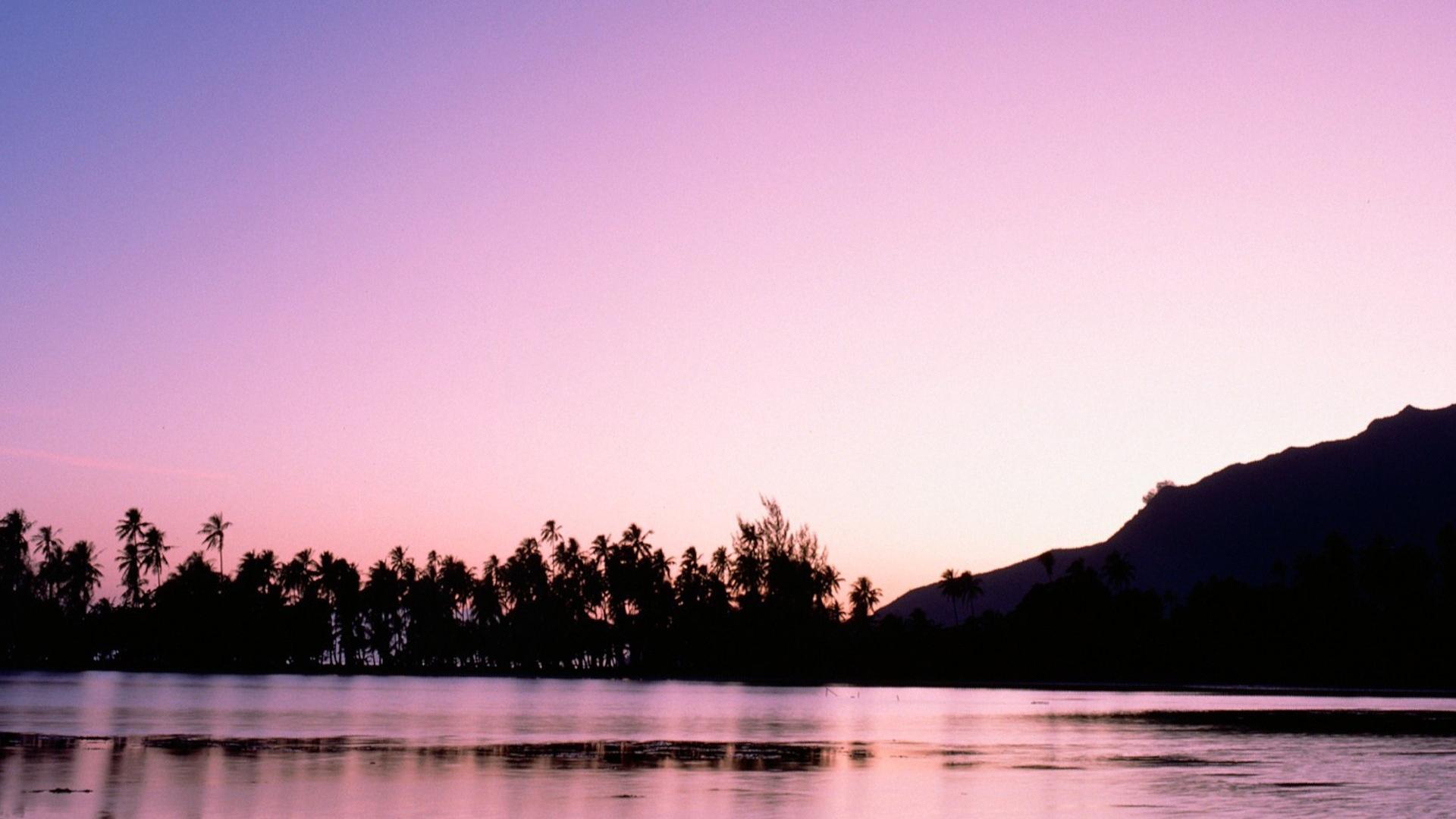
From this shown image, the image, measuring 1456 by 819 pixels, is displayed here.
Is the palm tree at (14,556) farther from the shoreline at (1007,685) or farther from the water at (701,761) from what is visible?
the water at (701,761)

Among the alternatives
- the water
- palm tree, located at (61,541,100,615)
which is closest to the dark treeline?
palm tree, located at (61,541,100,615)

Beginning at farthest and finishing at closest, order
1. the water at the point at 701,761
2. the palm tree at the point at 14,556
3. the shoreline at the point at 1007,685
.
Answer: the palm tree at the point at 14,556
the shoreline at the point at 1007,685
the water at the point at 701,761

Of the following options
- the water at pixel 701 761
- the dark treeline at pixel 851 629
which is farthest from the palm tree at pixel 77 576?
the water at pixel 701 761

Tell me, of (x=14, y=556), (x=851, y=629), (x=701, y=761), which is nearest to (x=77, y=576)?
(x=14, y=556)

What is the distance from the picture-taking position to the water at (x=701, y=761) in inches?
1085

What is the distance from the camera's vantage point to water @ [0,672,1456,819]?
1085 inches

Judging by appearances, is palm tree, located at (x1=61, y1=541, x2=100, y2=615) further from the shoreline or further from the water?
the water

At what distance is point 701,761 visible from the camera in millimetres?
39062

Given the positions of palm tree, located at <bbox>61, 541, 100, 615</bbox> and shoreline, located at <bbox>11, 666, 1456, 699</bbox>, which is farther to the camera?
palm tree, located at <bbox>61, 541, 100, 615</bbox>

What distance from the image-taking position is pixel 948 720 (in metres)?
67.8

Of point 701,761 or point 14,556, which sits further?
point 14,556

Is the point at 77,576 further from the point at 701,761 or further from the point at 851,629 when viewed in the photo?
the point at 701,761

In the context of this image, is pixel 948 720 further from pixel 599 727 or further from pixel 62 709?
pixel 62 709

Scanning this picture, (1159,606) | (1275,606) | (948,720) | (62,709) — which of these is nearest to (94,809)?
(62,709)
